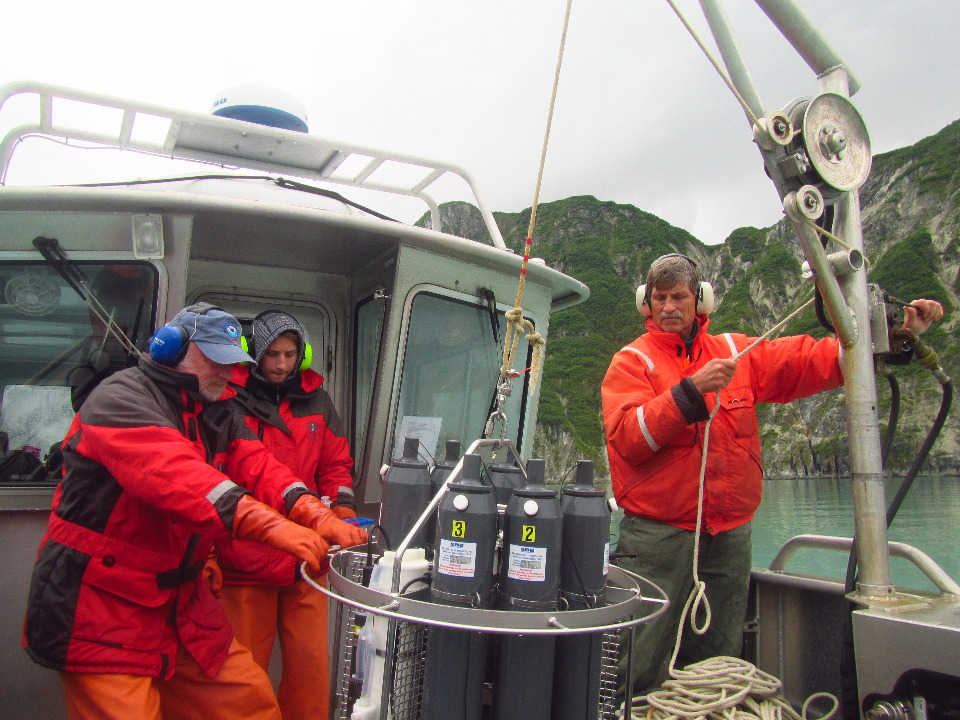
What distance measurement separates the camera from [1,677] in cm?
280

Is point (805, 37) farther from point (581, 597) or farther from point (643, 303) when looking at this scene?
point (581, 597)

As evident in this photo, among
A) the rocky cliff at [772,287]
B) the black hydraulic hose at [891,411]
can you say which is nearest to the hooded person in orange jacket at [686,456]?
the black hydraulic hose at [891,411]

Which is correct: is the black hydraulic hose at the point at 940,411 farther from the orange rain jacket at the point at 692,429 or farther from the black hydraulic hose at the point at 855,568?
the orange rain jacket at the point at 692,429

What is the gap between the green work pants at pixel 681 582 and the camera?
8.63ft

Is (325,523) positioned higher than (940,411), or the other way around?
(940,411)

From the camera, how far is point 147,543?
2.18 meters

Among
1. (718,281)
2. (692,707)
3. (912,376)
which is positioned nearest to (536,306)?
(692,707)

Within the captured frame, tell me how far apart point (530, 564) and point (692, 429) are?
1.30 metres

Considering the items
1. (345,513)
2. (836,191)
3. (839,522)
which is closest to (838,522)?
(839,522)

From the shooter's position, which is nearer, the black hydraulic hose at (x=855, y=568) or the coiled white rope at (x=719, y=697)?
the black hydraulic hose at (x=855, y=568)

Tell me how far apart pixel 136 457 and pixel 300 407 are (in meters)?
1.39

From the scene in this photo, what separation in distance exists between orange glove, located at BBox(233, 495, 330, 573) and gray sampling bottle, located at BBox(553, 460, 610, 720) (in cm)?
81

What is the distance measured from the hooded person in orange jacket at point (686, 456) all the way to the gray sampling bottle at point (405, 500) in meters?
0.98

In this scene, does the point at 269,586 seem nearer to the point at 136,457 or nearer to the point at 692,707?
the point at 136,457
